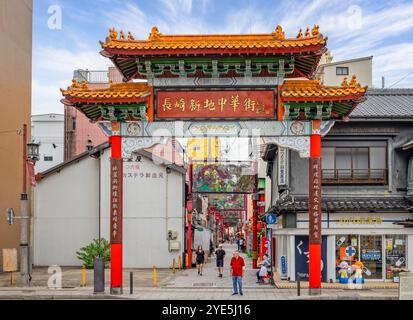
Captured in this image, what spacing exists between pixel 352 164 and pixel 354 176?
601 millimetres

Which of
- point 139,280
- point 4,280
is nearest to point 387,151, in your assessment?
→ point 139,280

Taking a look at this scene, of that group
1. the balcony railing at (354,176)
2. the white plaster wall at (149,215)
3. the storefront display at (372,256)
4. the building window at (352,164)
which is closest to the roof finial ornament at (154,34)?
the building window at (352,164)

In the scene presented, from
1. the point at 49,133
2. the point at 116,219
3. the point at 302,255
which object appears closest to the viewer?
the point at 116,219

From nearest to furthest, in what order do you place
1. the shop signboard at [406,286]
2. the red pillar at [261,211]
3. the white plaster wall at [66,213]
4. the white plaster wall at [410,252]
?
the shop signboard at [406,286] < the white plaster wall at [410,252] < the red pillar at [261,211] < the white plaster wall at [66,213]

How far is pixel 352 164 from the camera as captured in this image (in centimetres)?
3225

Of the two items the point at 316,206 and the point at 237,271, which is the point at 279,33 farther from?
the point at 237,271

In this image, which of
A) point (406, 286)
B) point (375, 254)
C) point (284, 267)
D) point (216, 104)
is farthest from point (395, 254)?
point (216, 104)

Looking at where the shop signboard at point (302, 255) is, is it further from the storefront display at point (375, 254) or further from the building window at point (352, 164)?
the building window at point (352, 164)

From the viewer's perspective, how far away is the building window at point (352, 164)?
105 ft

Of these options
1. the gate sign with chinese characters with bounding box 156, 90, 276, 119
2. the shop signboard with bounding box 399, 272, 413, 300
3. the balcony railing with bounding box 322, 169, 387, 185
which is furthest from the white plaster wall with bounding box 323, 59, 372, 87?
the shop signboard with bounding box 399, 272, 413, 300

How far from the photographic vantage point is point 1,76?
125 ft

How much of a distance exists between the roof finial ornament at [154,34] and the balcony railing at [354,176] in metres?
10.7

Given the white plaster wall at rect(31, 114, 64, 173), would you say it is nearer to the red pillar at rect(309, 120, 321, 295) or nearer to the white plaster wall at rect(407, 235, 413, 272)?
the white plaster wall at rect(407, 235, 413, 272)

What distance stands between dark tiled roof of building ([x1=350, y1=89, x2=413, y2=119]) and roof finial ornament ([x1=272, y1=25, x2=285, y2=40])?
6.77 metres
